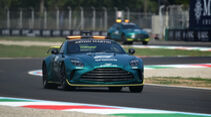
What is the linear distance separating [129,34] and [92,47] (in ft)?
89.7

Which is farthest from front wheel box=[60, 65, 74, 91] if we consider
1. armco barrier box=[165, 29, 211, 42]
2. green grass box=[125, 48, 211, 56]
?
armco barrier box=[165, 29, 211, 42]

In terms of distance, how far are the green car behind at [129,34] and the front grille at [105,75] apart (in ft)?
93.2

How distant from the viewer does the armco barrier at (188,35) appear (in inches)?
1592

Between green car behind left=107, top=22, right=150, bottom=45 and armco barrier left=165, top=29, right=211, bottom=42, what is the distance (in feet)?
10.7

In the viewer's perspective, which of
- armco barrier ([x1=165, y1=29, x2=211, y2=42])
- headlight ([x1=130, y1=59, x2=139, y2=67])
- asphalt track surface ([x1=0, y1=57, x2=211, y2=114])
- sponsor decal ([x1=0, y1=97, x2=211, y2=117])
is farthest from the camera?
armco barrier ([x1=165, y1=29, x2=211, y2=42])

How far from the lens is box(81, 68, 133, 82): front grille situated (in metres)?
12.4

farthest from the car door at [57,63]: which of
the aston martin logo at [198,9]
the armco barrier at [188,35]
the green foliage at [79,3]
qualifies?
the green foliage at [79,3]

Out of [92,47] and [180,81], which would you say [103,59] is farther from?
[180,81]

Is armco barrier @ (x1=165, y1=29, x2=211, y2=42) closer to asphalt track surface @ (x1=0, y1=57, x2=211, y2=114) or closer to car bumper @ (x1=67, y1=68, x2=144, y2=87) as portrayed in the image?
asphalt track surface @ (x1=0, y1=57, x2=211, y2=114)

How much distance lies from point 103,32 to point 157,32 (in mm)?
4868

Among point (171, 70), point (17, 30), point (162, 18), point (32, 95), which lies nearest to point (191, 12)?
point (162, 18)

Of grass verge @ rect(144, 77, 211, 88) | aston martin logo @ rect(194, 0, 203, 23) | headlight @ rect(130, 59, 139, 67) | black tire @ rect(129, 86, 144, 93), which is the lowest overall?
grass verge @ rect(144, 77, 211, 88)

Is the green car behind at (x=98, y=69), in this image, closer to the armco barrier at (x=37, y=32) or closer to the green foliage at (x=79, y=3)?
the armco barrier at (x=37, y=32)

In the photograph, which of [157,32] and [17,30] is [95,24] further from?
[17,30]
